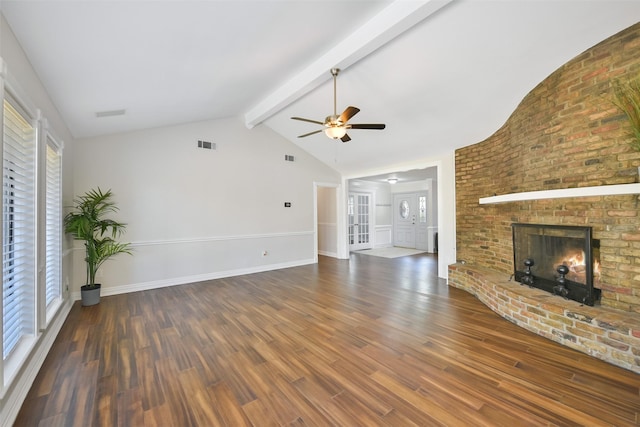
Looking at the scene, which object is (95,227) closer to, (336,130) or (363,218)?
(336,130)

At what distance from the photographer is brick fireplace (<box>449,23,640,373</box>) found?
2404 millimetres

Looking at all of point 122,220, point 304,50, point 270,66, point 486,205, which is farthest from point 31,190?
point 486,205

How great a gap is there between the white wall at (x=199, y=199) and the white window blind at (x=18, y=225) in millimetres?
2383

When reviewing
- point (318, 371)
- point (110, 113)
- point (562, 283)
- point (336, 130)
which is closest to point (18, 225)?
point (110, 113)

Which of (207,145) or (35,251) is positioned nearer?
(35,251)

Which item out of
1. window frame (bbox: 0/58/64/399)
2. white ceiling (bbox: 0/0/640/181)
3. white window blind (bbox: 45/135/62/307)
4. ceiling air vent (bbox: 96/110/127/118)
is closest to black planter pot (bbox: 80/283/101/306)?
white window blind (bbox: 45/135/62/307)

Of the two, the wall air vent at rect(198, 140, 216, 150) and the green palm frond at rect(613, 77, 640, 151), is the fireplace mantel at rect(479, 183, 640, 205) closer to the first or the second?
the green palm frond at rect(613, 77, 640, 151)

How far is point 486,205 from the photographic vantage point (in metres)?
4.39

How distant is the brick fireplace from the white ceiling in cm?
28

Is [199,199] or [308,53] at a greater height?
[308,53]

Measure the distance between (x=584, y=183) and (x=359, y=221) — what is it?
6711 millimetres

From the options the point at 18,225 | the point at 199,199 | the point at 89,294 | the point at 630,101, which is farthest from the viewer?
the point at 199,199

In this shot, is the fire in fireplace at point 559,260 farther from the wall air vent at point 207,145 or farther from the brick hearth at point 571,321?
the wall air vent at point 207,145

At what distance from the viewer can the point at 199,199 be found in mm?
5344
